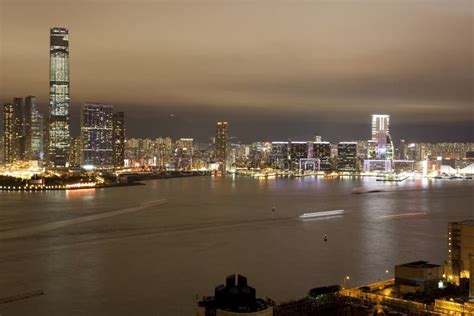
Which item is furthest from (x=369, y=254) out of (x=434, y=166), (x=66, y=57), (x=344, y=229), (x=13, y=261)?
(x=434, y=166)

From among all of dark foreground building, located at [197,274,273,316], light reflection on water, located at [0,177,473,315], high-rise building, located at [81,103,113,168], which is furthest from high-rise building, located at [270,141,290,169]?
dark foreground building, located at [197,274,273,316]

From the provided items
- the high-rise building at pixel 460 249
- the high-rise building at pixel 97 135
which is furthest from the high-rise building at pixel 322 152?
the high-rise building at pixel 460 249

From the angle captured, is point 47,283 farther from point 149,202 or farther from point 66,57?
point 66,57

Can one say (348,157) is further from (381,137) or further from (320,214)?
(320,214)

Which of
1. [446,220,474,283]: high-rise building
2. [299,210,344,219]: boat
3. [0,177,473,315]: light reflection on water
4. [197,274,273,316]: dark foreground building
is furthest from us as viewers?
[299,210,344,219]: boat

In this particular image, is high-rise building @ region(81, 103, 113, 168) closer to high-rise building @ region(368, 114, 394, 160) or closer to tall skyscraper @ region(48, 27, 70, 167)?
tall skyscraper @ region(48, 27, 70, 167)

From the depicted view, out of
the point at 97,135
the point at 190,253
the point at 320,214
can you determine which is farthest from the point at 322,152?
the point at 190,253
